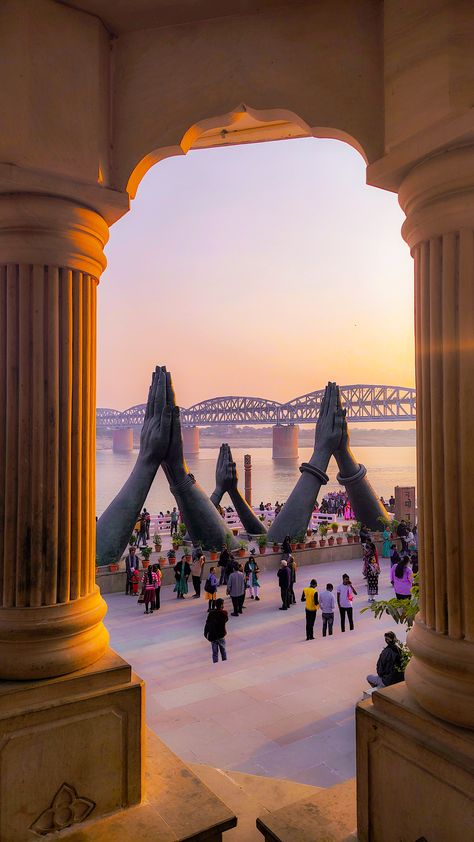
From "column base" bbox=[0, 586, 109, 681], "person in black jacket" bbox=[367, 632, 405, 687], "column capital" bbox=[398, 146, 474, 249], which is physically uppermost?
"column capital" bbox=[398, 146, 474, 249]

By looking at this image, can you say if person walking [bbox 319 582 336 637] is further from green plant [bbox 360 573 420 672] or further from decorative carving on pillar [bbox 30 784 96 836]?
decorative carving on pillar [bbox 30 784 96 836]

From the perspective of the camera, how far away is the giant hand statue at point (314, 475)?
15.5 m

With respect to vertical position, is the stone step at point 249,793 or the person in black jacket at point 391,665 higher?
the person in black jacket at point 391,665

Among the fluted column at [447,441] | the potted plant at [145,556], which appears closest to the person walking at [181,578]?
the potted plant at [145,556]

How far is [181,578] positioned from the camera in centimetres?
1151

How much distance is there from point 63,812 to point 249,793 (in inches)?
69.3

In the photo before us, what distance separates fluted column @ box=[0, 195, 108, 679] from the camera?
2.99m

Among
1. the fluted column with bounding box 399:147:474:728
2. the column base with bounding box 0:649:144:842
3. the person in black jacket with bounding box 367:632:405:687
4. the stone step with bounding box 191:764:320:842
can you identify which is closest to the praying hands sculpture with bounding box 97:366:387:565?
the person in black jacket with bounding box 367:632:405:687

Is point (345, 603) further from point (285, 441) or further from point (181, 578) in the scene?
point (285, 441)

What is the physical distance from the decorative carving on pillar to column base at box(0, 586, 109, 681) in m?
0.58

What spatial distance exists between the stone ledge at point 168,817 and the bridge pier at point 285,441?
7974 centimetres

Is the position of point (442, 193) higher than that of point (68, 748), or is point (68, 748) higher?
point (442, 193)

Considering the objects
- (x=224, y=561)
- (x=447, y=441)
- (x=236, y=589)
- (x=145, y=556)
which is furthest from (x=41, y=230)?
(x=145, y=556)

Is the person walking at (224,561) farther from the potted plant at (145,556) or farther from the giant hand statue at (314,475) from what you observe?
the giant hand statue at (314,475)
